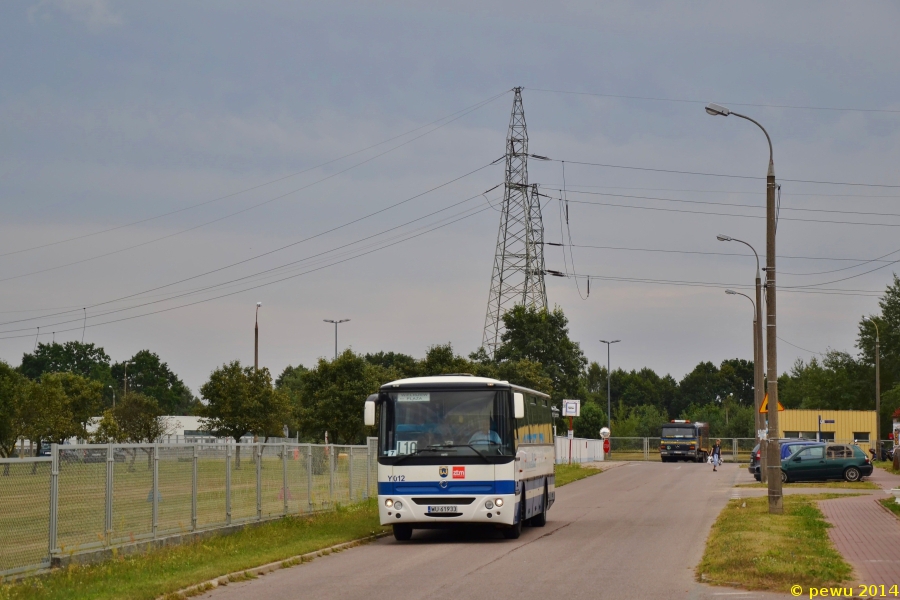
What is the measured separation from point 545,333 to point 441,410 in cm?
7277

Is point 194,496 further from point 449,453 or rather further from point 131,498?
point 449,453

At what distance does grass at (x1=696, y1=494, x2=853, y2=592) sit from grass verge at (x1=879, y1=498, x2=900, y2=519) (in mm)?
1819

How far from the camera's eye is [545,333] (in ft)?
306

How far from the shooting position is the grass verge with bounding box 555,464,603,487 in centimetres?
4688

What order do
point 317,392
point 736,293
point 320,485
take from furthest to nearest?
point 317,392
point 736,293
point 320,485

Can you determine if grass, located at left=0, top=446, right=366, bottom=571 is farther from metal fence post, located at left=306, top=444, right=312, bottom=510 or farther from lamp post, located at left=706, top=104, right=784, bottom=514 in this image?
lamp post, located at left=706, top=104, right=784, bottom=514

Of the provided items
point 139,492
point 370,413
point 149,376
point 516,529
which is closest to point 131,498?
point 139,492

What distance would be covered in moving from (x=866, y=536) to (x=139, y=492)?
12.4 meters

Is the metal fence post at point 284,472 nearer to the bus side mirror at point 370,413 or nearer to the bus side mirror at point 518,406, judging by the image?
the bus side mirror at point 370,413

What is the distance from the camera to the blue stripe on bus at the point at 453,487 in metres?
20.4

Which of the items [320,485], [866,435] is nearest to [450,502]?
[320,485]

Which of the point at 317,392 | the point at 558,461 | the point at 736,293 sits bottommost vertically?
the point at 558,461

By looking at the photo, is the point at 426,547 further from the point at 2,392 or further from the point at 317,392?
the point at 2,392

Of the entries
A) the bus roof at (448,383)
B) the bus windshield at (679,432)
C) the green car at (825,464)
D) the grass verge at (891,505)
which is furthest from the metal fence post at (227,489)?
the bus windshield at (679,432)
